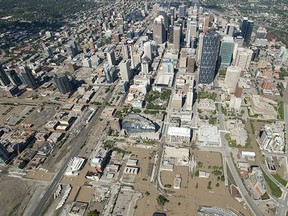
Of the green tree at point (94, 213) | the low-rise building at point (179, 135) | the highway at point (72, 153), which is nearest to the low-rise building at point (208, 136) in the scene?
the low-rise building at point (179, 135)

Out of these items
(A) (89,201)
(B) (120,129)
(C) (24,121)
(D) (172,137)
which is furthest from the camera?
(C) (24,121)

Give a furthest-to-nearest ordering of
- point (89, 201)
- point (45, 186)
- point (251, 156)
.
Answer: point (251, 156), point (45, 186), point (89, 201)

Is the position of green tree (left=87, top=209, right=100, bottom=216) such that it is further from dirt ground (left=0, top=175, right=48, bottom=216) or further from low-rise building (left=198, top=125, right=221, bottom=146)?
low-rise building (left=198, top=125, right=221, bottom=146)

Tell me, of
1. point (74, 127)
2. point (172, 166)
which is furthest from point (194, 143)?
point (74, 127)

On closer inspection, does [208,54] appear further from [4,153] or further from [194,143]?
[4,153]

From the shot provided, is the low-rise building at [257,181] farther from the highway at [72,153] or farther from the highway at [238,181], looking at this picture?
the highway at [72,153]

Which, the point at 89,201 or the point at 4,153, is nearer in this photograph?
the point at 89,201

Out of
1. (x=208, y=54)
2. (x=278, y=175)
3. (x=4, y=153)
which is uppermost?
(x=208, y=54)

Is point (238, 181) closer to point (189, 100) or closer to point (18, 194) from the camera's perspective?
point (189, 100)
